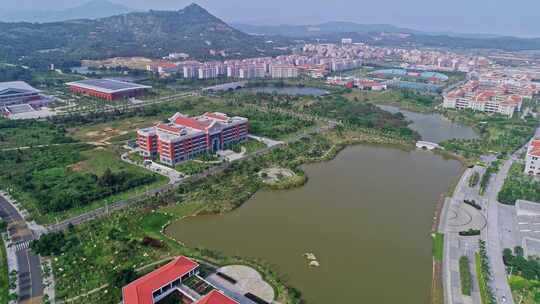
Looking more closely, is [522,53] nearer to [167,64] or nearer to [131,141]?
[167,64]

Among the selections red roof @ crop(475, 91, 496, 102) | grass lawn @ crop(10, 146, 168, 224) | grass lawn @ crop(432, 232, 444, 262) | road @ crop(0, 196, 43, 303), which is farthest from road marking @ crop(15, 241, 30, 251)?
red roof @ crop(475, 91, 496, 102)

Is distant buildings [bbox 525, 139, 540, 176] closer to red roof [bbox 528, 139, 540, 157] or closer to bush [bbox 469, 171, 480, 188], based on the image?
red roof [bbox 528, 139, 540, 157]

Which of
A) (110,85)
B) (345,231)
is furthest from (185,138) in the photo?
(110,85)

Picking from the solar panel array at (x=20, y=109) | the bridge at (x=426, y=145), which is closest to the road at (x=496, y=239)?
the bridge at (x=426, y=145)

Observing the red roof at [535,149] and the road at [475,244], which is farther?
the red roof at [535,149]

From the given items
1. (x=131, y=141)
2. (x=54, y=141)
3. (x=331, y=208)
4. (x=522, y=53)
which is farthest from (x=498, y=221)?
(x=522, y=53)

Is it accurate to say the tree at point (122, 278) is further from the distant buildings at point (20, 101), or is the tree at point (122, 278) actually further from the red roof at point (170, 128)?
the distant buildings at point (20, 101)
